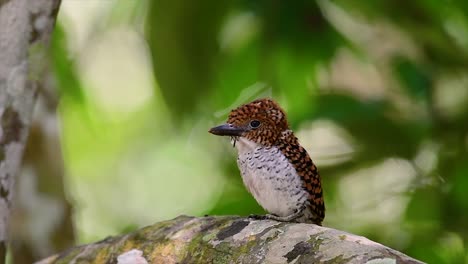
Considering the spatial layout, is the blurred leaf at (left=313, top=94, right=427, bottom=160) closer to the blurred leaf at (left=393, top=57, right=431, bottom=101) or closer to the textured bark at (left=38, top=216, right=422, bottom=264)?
the blurred leaf at (left=393, top=57, right=431, bottom=101)

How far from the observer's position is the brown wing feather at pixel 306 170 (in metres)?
2.17

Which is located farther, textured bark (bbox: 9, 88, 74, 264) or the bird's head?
textured bark (bbox: 9, 88, 74, 264)

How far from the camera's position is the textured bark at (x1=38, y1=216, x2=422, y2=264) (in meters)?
1.62

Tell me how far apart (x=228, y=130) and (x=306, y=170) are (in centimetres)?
22

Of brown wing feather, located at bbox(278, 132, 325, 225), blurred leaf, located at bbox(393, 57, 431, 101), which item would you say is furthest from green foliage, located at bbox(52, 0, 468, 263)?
brown wing feather, located at bbox(278, 132, 325, 225)

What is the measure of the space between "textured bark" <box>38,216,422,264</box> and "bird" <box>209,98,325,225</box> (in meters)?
0.15

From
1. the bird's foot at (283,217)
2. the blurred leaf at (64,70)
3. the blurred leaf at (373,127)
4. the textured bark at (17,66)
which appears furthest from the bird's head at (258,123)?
the blurred leaf at (64,70)

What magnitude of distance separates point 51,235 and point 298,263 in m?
2.17

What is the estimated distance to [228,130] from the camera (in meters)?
2.17

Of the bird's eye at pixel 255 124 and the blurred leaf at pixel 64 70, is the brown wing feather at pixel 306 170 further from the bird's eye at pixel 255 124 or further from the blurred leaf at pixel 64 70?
the blurred leaf at pixel 64 70

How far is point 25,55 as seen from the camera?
2.34 meters

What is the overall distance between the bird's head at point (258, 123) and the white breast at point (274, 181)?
3 centimetres

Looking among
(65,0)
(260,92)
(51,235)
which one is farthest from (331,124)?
(65,0)

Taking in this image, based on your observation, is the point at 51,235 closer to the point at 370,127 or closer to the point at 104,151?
the point at 370,127
